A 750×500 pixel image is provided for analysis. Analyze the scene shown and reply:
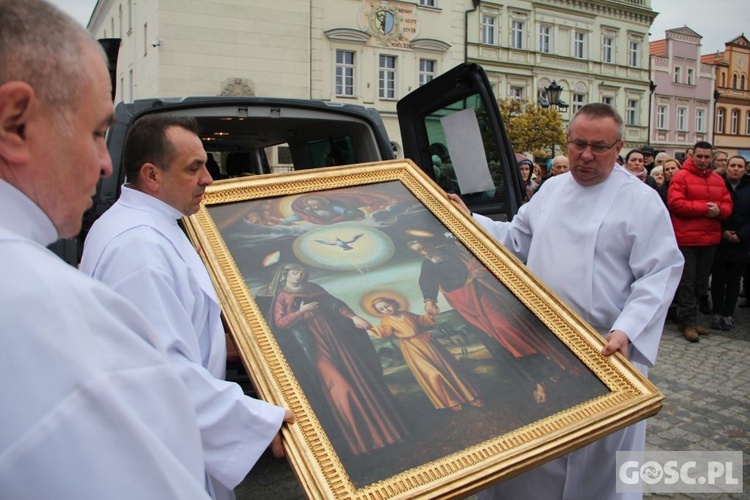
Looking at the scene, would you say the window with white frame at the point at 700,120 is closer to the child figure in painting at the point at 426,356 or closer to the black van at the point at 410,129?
the black van at the point at 410,129

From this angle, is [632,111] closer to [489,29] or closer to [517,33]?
[517,33]

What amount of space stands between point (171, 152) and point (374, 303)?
3.21ft

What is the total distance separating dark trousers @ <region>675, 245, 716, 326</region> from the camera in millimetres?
6844

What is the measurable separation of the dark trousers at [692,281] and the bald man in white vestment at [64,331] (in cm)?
717

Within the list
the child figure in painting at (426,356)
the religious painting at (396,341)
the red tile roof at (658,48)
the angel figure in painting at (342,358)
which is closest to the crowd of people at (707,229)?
the religious painting at (396,341)

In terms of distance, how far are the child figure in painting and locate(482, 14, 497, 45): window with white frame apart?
32.5m

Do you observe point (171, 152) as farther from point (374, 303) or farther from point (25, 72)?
point (25, 72)

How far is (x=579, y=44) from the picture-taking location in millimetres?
35969

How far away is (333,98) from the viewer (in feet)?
83.1

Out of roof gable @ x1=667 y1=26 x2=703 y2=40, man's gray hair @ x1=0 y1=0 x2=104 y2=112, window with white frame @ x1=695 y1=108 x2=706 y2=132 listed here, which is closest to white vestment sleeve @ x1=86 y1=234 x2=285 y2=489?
man's gray hair @ x1=0 y1=0 x2=104 y2=112

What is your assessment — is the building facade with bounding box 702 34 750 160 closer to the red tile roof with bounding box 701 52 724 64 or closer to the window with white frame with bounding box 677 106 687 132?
the red tile roof with bounding box 701 52 724 64

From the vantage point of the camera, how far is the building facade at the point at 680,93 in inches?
1612

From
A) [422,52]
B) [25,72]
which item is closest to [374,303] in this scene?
[25,72]

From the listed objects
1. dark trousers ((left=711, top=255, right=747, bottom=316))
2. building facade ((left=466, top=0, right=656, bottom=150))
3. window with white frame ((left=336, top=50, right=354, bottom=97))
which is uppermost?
building facade ((left=466, top=0, right=656, bottom=150))
